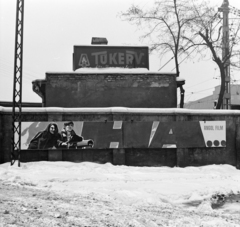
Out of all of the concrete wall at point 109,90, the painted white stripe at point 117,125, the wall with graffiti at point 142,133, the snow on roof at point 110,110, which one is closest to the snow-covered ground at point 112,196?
the wall with graffiti at point 142,133

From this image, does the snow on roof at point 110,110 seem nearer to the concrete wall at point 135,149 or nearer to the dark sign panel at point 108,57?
the concrete wall at point 135,149

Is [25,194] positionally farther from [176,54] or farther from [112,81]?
[176,54]

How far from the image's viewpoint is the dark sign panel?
745 inches

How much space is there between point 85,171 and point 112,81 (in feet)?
21.2

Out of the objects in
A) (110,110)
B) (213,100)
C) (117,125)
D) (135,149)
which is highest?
(213,100)

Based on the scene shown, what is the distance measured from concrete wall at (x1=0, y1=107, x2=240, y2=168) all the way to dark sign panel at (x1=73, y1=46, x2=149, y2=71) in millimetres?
5189

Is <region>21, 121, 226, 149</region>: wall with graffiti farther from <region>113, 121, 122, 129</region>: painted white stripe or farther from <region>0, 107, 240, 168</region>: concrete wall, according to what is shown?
<region>0, 107, 240, 168</region>: concrete wall

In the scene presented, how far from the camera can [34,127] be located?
1405 cm

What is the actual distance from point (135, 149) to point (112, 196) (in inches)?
259

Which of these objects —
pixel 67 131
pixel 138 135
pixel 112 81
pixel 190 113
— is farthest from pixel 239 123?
pixel 67 131

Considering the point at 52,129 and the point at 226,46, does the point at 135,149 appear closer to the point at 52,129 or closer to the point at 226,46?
the point at 52,129

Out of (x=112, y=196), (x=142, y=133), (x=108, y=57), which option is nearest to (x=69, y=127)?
(x=142, y=133)

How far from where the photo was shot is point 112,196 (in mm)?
8172

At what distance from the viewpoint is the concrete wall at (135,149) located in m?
14.0
